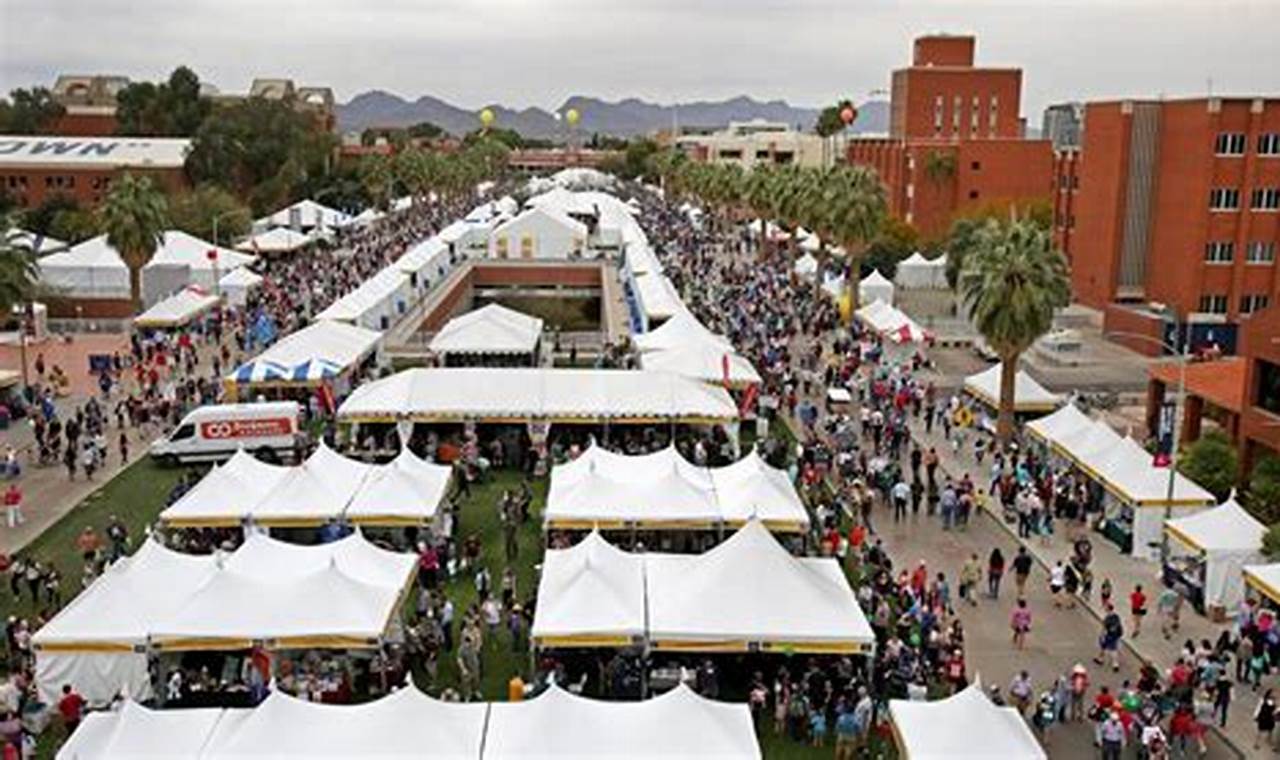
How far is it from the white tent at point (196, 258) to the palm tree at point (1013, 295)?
132ft

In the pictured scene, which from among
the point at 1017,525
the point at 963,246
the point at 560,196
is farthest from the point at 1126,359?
the point at 560,196

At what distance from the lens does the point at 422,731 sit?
621 inches

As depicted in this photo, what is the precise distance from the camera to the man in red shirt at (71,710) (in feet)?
60.9

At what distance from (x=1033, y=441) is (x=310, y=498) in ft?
65.7

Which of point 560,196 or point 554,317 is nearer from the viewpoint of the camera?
point 554,317

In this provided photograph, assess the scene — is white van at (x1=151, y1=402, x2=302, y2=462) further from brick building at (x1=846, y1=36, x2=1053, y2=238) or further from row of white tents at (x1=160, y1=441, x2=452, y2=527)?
brick building at (x1=846, y1=36, x2=1053, y2=238)

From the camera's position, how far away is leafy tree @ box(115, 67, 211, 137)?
425 ft

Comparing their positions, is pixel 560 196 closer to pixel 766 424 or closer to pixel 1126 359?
pixel 1126 359

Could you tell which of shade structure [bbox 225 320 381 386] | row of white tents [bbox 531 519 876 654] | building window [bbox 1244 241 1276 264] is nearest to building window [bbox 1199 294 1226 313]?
building window [bbox 1244 241 1276 264]

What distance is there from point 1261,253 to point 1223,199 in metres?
2.91

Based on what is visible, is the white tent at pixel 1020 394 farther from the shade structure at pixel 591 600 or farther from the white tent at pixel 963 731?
the white tent at pixel 963 731

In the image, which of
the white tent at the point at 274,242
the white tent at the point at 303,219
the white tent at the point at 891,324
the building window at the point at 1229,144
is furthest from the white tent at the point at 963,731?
the white tent at the point at 303,219

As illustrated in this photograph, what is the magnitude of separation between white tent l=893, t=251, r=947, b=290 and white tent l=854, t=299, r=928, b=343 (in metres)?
25.3

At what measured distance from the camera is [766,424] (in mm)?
37656
